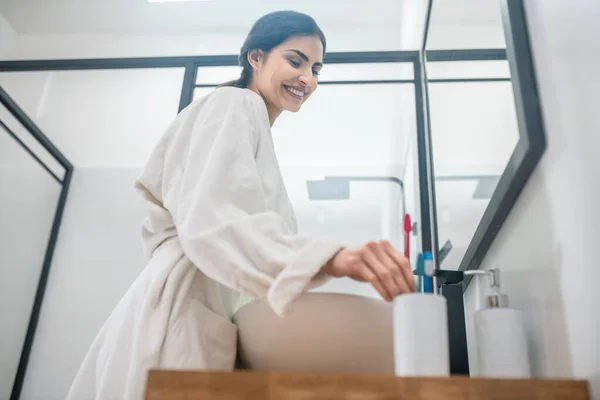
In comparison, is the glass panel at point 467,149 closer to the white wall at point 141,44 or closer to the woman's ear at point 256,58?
the woman's ear at point 256,58

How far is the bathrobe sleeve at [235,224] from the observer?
460 mm

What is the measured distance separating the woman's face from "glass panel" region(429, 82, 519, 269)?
28 centimetres

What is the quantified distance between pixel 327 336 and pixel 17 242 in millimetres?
1730

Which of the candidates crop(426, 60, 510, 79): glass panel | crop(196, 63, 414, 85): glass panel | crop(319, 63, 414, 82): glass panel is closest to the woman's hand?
crop(426, 60, 510, 79): glass panel

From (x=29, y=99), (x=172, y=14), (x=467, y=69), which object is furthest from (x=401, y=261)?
(x=29, y=99)

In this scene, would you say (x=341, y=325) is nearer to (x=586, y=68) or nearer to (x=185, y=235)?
(x=185, y=235)

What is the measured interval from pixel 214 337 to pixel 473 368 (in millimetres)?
510

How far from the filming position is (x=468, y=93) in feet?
3.01

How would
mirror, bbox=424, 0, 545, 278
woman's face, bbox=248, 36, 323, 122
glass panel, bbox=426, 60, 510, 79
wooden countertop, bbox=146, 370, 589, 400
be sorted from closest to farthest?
wooden countertop, bbox=146, 370, 589, 400 < mirror, bbox=424, 0, 545, 278 < glass panel, bbox=426, 60, 510, 79 < woman's face, bbox=248, 36, 323, 122

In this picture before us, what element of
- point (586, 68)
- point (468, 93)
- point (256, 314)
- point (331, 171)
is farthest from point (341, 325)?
point (331, 171)

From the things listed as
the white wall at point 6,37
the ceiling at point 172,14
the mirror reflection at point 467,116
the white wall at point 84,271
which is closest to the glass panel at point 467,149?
the mirror reflection at point 467,116

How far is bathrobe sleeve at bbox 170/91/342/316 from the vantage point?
460mm

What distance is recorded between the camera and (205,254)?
0.49m

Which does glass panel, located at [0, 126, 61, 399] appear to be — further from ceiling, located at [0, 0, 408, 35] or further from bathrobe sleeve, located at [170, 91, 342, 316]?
bathrobe sleeve, located at [170, 91, 342, 316]
